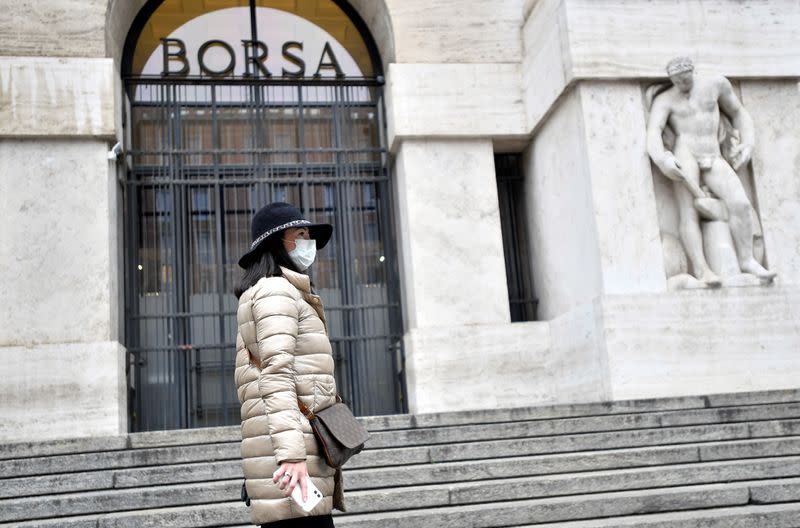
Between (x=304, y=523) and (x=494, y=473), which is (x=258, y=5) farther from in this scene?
(x=304, y=523)

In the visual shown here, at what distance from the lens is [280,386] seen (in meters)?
3.32

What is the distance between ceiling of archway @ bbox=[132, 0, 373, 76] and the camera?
36.0 ft

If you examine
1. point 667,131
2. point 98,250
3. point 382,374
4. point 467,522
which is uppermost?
point 667,131

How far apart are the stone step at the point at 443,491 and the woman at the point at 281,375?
234 cm

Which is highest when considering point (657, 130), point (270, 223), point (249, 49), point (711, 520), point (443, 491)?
point (249, 49)

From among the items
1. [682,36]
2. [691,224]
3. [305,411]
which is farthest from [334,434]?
[682,36]

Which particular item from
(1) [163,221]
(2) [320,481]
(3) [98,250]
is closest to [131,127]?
(1) [163,221]

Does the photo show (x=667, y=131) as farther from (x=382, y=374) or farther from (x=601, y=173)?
(x=382, y=374)

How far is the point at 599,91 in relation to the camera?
9414mm

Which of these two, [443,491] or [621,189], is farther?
[621,189]

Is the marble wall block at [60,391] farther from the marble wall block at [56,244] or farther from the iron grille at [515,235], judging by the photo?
the iron grille at [515,235]

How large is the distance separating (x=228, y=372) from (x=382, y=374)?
5.68 feet

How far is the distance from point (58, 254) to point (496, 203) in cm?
471

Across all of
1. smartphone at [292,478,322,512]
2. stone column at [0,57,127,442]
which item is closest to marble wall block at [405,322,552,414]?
stone column at [0,57,127,442]
